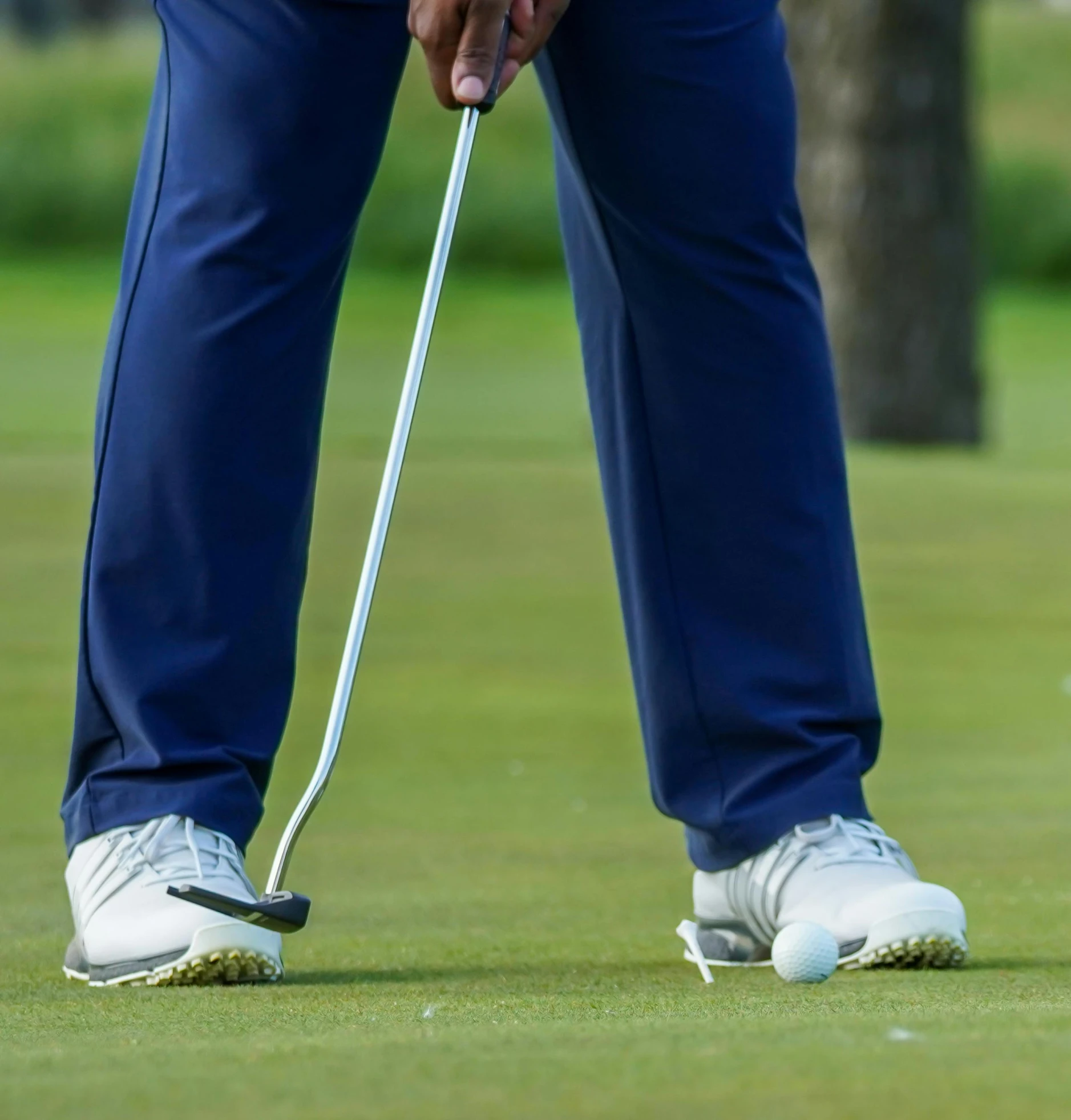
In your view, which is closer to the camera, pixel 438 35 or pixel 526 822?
pixel 438 35

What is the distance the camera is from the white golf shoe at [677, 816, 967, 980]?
4.80ft

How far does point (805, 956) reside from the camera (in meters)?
1.44

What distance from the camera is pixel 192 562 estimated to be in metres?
1.55

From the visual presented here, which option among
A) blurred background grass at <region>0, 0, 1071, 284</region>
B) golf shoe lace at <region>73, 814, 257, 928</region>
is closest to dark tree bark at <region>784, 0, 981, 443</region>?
blurred background grass at <region>0, 0, 1071, 284</region>

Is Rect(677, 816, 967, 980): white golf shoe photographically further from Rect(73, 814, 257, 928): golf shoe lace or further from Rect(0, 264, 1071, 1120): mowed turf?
Rect(73, 814, 257, 928): golf shoe lace

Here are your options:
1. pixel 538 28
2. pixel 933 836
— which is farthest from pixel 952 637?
pixel 538 28

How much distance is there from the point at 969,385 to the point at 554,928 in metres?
5.42

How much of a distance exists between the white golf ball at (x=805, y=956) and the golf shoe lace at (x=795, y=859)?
0.38ft

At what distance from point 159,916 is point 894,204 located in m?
5.48

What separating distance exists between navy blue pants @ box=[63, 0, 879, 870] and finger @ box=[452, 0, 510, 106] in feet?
0.20

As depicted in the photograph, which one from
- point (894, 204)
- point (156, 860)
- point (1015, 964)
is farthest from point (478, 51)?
point (894, 204)

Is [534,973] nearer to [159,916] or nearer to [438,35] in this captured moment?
[159,916]

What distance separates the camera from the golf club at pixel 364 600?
1.39 m

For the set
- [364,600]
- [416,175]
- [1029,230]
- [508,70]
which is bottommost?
[1029,230]
